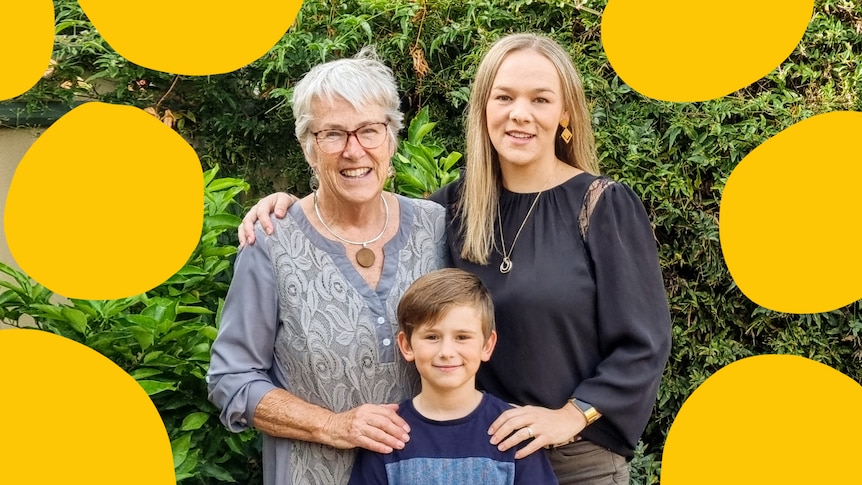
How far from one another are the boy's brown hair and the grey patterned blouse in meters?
0.11

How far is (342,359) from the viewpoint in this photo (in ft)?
7.86

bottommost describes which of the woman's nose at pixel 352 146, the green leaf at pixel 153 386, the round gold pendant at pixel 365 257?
the green leaf at pixel 153 386

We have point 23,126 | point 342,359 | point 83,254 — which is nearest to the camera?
point 342,359

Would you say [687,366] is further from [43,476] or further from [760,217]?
[43,476]

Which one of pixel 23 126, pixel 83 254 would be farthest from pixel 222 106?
pixel 83 254

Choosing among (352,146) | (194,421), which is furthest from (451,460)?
(194,421)

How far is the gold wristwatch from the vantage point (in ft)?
7.83

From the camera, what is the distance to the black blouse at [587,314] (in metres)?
2.38

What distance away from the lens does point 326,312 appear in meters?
2.41

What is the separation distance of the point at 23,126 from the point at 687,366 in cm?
314

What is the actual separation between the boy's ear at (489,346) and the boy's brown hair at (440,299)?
0.02 m
